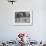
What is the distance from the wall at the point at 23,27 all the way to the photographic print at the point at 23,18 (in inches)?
5.1

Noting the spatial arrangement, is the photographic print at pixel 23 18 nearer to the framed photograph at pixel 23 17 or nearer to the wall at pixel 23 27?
the framed photograph at pixel 23 17

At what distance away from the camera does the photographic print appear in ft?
14.9

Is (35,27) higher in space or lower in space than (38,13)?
lower

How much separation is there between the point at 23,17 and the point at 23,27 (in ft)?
1.06

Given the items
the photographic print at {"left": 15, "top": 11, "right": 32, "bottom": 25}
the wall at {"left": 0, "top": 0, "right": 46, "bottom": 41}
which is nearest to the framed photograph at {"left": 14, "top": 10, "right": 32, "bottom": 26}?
the photographic print at {"left": 15, "top": 11, "right": 32, "bottom": 25}

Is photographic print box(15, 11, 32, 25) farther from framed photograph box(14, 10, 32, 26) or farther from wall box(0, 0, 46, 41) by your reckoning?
wall box(0, 0, 46, 41)

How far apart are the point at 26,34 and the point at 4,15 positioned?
40.1 inches

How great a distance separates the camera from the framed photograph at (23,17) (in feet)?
14.9

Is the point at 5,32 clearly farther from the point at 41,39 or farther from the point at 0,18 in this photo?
the point at 41,39

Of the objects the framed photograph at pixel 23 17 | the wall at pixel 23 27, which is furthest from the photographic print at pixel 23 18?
the wall at pixel 23 27

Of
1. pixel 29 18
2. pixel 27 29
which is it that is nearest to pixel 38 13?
pixel 29 18

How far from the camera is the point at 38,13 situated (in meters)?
4.53

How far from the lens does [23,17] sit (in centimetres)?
459

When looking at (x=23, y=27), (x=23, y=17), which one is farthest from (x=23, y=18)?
(x=23, y=27)
